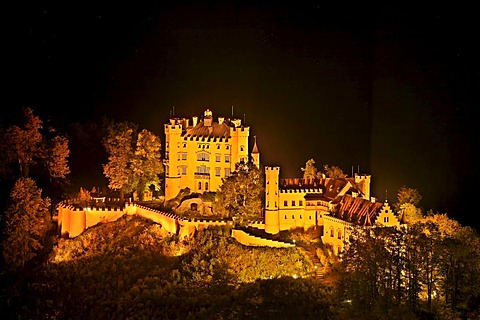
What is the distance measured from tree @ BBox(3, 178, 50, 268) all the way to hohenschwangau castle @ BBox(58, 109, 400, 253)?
8.22 ft

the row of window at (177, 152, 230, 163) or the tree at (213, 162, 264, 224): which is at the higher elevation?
the row of window at (177, 152, 230, 163)

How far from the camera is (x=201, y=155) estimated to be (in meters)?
59.3

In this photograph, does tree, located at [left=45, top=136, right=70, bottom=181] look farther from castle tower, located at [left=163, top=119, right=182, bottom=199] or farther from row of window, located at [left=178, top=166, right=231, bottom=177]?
row of window, located at [left=178, top=166, right=231, bottom=177]

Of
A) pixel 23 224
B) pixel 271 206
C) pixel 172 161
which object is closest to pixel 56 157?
pixel 23 224

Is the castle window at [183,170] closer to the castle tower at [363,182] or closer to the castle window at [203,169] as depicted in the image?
the castle window at [203,169]

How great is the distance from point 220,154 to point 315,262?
14.3 m

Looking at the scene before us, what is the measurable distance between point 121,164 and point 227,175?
9402 mm

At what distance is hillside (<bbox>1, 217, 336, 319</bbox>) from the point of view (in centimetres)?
4416

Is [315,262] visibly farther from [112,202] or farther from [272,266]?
[112,202]

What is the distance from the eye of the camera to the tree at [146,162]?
2411 inches

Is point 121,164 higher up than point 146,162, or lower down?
lower down

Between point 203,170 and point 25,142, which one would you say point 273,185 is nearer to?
point 203,170

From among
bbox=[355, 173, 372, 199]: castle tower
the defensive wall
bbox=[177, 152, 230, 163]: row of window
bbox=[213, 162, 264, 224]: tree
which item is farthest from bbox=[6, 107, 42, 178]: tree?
bbox=[355, 173, 372, 199]: castle tower

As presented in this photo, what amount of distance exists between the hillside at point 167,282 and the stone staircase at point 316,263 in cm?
50
